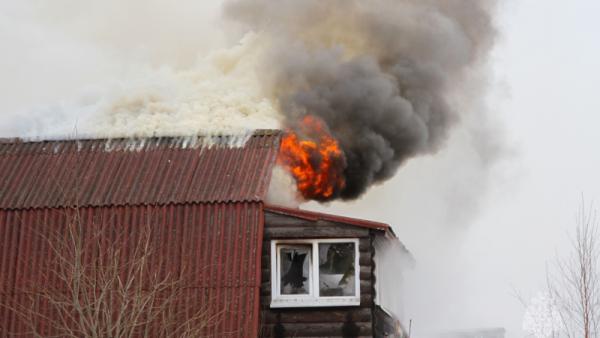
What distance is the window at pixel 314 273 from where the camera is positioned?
24484 mm

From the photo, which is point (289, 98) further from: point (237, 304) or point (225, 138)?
point (237, 304)

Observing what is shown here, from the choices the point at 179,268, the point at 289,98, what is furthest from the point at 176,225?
the point at 289,98

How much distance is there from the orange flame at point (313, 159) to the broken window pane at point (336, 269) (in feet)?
15.5

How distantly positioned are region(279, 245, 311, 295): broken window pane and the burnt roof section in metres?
1.55

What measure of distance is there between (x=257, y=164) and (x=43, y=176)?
5678mm

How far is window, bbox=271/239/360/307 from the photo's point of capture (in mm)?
24484

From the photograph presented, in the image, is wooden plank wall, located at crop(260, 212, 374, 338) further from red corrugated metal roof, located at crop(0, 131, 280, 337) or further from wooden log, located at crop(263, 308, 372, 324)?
red corrugated metal roof, located at crop(0, 131, 280, 337)

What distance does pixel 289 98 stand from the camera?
34031 millimetres

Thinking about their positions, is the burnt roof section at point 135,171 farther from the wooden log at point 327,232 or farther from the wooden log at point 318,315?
the wooden log at point 318,315

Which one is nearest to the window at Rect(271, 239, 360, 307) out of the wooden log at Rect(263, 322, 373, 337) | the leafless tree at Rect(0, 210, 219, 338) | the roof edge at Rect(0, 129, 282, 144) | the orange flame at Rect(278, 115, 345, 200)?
the wooden log at Rect(263, 322, 373, 337)

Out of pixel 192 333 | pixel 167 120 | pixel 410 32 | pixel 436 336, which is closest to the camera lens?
pixel 192 333

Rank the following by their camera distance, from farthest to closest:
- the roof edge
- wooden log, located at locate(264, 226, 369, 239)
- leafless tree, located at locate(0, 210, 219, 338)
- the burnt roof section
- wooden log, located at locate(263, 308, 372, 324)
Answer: the roof edge
the burnt roof section
wooden log, located at locate(264, 226, 369, 239)
wooden log, located at locate(263, 308, 372, 324)
leafless tree, located at locate(0, 210, 219, 338)

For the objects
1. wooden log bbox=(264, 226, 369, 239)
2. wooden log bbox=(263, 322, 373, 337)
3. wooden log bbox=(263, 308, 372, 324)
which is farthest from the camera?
wooden log bbox=(264, 226, 369, 239)

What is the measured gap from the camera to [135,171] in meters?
26.9
